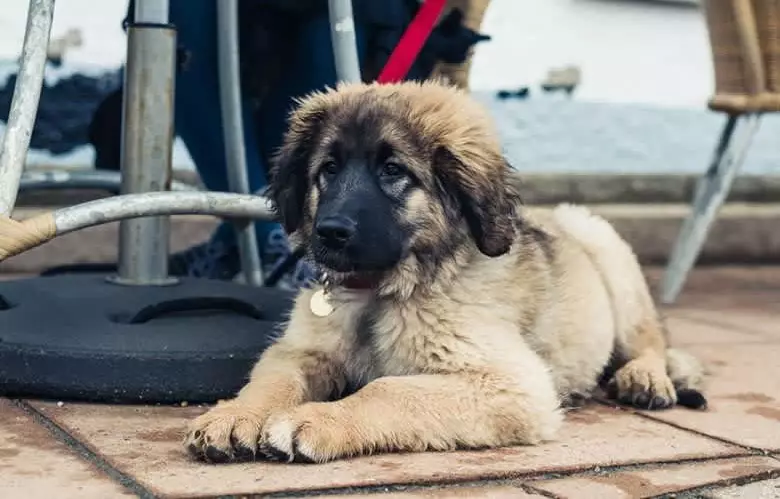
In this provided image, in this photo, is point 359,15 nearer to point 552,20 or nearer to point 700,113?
point 552,20

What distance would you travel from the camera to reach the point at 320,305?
9.41 feet

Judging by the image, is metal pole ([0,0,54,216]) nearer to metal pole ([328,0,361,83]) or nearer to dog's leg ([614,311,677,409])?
metal pole ([328,0,361,83])

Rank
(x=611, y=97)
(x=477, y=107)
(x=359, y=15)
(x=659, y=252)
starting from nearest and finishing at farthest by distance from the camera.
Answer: (x=477, y=107), (x=359, y=15), (x=659, y=252), (x=611, y=97)

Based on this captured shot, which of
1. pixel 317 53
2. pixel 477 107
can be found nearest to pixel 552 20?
pixel 317 53

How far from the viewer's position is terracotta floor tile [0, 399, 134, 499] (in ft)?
6.89

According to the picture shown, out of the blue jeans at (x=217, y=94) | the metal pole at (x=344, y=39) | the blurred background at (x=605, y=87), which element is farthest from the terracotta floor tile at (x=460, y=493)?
the blurred background at (x=605, y=87)

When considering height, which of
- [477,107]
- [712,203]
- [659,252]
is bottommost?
[659,252]

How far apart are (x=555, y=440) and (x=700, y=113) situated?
440 centimetres

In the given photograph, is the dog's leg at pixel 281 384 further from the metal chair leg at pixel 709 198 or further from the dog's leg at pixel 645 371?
the metal chair leg at pixel 709 198

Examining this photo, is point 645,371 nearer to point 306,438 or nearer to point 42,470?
point 306,438

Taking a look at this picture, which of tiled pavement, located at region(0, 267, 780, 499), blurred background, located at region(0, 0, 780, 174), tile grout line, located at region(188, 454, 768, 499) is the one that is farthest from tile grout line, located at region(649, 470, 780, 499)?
blurred background, located at region(0, 0, 780, 174)

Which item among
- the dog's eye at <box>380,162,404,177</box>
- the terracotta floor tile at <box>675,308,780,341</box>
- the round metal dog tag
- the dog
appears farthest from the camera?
the terracotta floor tile at <box>675,308,780,341</box>

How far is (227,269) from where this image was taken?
Result: 168 inches

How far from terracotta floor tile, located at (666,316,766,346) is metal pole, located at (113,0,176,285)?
1766mm
